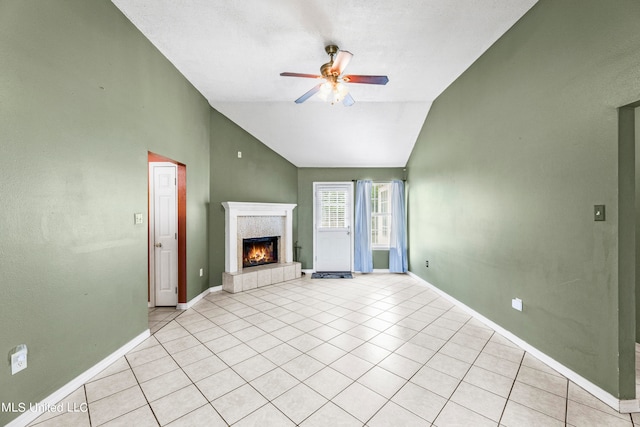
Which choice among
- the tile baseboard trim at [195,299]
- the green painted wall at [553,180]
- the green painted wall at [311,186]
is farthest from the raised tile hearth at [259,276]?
the green painted wall at [553,180]

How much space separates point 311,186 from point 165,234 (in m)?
3.19

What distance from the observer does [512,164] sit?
8.39 ft

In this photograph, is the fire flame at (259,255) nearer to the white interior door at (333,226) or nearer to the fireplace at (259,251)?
the fireplace at (259,251)

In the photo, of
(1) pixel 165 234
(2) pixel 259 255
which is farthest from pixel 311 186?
(1) pixel 165 234

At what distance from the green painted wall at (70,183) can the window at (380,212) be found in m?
4.39

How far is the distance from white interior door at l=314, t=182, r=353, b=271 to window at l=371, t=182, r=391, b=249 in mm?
526

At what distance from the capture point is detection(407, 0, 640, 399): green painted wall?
5.64 ft

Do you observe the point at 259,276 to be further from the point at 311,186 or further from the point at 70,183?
the point at 70,183

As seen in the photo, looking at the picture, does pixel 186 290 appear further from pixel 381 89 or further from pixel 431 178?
pixel 431 178

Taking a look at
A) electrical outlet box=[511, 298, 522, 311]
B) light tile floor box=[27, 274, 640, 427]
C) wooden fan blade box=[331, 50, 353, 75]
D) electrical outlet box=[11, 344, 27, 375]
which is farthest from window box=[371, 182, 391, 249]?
electrical outlet box=[11, 344, 27, 375]

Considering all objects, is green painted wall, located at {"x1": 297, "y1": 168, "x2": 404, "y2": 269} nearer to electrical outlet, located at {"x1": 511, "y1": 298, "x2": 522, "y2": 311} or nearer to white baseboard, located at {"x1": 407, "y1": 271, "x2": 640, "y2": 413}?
white baseboard, located at {"x1": 407, "y1": 271, "x2": 640, "y2": 413}

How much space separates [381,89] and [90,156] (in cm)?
344

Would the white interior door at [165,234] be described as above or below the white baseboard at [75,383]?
above

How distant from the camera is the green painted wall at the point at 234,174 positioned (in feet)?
14.3
